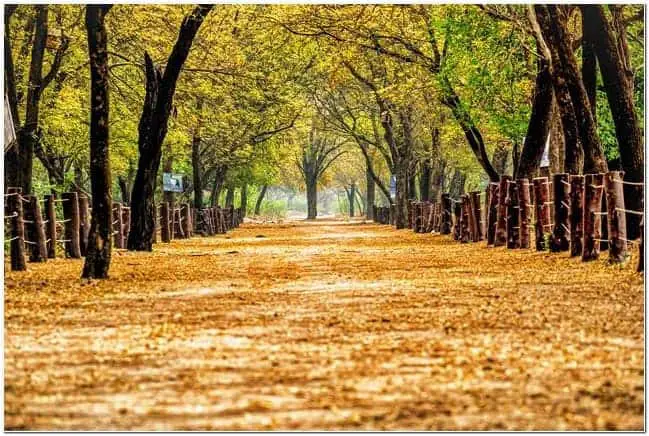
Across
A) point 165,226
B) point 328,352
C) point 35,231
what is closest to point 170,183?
point 165,226

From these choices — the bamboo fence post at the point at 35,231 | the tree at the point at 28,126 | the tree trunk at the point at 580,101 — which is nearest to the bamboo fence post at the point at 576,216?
the tree trunk at the point at 580,101

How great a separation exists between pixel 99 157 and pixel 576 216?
7728mm

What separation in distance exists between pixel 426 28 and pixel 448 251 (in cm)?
939

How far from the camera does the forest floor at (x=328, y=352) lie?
5789mm

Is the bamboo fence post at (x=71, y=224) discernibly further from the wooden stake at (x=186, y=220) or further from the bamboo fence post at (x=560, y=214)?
the wooden stake at (x=186, y=220)

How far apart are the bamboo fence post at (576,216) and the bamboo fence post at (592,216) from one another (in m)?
0.70

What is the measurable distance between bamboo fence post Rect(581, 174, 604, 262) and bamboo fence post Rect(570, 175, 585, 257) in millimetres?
698

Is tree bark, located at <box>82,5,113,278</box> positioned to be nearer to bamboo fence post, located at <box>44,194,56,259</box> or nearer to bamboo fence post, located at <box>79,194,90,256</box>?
bamboo fence post, located at <box>44,194,56,259</box>

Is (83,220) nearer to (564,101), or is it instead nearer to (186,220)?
(564,101)

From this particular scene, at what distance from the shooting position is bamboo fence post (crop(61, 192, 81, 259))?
70.2ft

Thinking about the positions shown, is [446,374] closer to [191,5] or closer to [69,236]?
[69,236]

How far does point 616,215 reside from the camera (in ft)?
53.5

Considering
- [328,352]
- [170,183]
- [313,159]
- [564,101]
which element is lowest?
[328,352]

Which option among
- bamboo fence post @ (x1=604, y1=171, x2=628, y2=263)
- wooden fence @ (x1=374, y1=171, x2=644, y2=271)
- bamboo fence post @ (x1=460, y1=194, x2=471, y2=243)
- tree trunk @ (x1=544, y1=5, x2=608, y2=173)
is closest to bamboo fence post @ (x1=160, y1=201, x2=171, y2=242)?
wooden fence @ (x1=374, y1=171, x2=644, y2=271)
